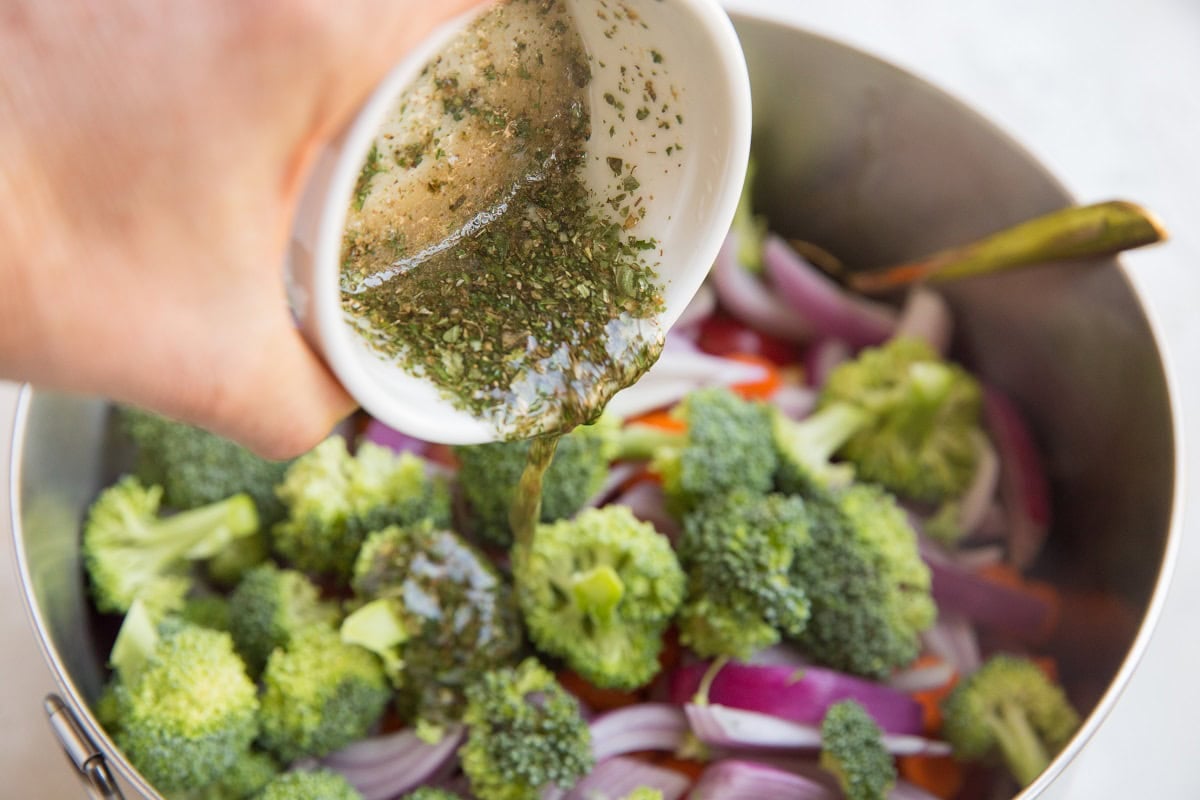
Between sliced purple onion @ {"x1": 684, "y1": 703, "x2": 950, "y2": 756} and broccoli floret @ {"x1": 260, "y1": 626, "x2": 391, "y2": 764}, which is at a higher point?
broccoli floret @ {"x1": 260, "y1": 626, "x2": 391, "y2": 764}

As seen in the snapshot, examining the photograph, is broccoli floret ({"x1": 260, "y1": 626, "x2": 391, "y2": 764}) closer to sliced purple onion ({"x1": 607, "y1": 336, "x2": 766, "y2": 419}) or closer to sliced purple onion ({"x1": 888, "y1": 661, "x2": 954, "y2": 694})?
sliced purple onion ({"x1": 607, "y1": 336, "x2": 766, "y2": 419})

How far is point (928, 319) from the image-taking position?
190 cm

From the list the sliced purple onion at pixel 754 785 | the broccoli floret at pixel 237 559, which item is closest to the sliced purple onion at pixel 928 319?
the sliced purple onion at pixel 754 785

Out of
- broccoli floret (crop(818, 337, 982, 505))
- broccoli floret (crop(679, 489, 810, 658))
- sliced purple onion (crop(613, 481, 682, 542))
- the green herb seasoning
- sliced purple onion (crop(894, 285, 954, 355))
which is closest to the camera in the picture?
the green herb seasoning

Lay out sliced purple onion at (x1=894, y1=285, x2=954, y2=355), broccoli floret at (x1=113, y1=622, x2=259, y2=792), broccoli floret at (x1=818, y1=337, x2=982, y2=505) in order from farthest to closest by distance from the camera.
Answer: sliced purple onion at (x1=894, y1=285, x2=954, y2=355) < broccoli floret at (x1=818, y1=337, x2=982, y2=505) < broccoli floret at (x1=113, y1=622, x2=259, y2=792)

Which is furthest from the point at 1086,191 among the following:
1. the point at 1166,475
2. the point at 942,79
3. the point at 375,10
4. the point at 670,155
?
the point at 375,10

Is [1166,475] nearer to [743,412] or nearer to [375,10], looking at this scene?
[743,412]

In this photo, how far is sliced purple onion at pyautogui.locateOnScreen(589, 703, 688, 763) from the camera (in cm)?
150

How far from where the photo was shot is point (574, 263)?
1.11 m

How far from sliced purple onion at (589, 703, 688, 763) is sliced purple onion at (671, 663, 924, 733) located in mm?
36

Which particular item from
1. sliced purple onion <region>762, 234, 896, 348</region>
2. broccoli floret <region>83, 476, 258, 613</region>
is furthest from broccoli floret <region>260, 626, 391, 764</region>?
sliced purple onion <region>762, 234, 896, 348</region>

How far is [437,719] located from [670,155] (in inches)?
35.8

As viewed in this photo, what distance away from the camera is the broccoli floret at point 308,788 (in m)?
1.34

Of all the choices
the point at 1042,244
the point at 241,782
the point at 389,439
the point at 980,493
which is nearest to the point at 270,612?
the point at 241,782
